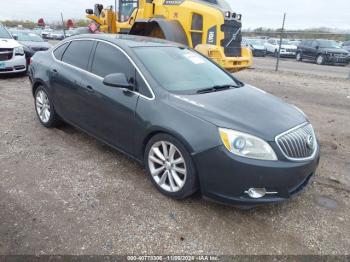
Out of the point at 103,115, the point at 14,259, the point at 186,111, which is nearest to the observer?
the point at 14,259

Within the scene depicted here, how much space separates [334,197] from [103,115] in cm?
280

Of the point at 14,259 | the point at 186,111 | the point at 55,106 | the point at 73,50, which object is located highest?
the point at 73,50

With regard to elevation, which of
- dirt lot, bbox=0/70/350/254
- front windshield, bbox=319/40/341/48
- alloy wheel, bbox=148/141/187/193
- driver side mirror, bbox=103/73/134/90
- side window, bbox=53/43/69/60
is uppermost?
front windshield, bbox=319/40/341/48

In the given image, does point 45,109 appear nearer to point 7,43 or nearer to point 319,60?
point 7,43

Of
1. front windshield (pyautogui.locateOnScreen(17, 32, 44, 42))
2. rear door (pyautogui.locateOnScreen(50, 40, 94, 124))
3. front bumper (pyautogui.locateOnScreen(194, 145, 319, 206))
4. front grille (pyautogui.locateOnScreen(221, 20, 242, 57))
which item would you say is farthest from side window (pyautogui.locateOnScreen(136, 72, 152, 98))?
front windshield (pyautogui.locateOnScreen(17, 32, 44, 42))

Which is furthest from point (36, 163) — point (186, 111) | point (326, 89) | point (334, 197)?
point (326, 89)

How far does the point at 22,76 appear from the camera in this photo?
10.3 m

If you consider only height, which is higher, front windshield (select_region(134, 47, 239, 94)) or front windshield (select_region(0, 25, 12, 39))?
front windshield (select_region(0, 25, 12, 39))

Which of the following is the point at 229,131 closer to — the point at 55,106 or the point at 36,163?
the point at 36,163

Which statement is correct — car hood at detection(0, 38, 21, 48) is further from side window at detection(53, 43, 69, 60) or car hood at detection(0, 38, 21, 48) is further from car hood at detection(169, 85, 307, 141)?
car hood at detection(169, 85, 307, 141)

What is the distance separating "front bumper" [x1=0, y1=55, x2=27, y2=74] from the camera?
9.38 m

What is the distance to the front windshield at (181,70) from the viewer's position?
141 inches

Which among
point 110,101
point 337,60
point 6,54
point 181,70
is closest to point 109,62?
point 110,101

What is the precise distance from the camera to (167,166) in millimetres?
3314
